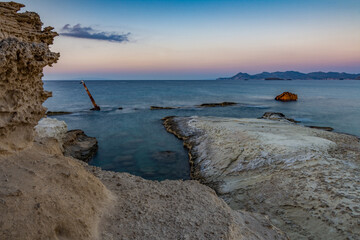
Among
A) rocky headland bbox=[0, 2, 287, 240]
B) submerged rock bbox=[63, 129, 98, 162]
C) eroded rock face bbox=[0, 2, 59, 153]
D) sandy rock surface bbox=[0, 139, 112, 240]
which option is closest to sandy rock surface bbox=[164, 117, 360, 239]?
rocky headland bbox=[0, 2, 287, 240]

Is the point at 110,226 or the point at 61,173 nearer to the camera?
the point at 110,226

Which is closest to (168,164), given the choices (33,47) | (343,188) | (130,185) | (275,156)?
(275,156)

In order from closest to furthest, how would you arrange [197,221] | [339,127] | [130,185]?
[197,221] → [130,185] → [339,127]

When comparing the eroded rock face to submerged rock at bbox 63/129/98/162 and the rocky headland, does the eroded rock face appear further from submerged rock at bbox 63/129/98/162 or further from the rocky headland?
submerged rock at bbox 63/129/98/162

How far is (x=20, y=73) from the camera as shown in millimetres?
5941

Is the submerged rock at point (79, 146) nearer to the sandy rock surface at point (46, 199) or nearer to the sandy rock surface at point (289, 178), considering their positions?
the sandy rock surface at point (289, 178)

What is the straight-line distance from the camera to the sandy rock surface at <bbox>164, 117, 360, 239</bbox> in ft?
28.5

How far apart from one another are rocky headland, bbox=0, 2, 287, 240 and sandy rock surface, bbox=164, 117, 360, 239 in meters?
2.32

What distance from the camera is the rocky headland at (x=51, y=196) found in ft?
15.5

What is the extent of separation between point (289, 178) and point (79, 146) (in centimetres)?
1610

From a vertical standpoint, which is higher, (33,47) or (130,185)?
(33,47)

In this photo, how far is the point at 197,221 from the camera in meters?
6.47

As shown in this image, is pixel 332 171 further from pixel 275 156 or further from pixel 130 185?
pixel 130 185

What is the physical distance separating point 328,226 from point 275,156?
5.61 m
